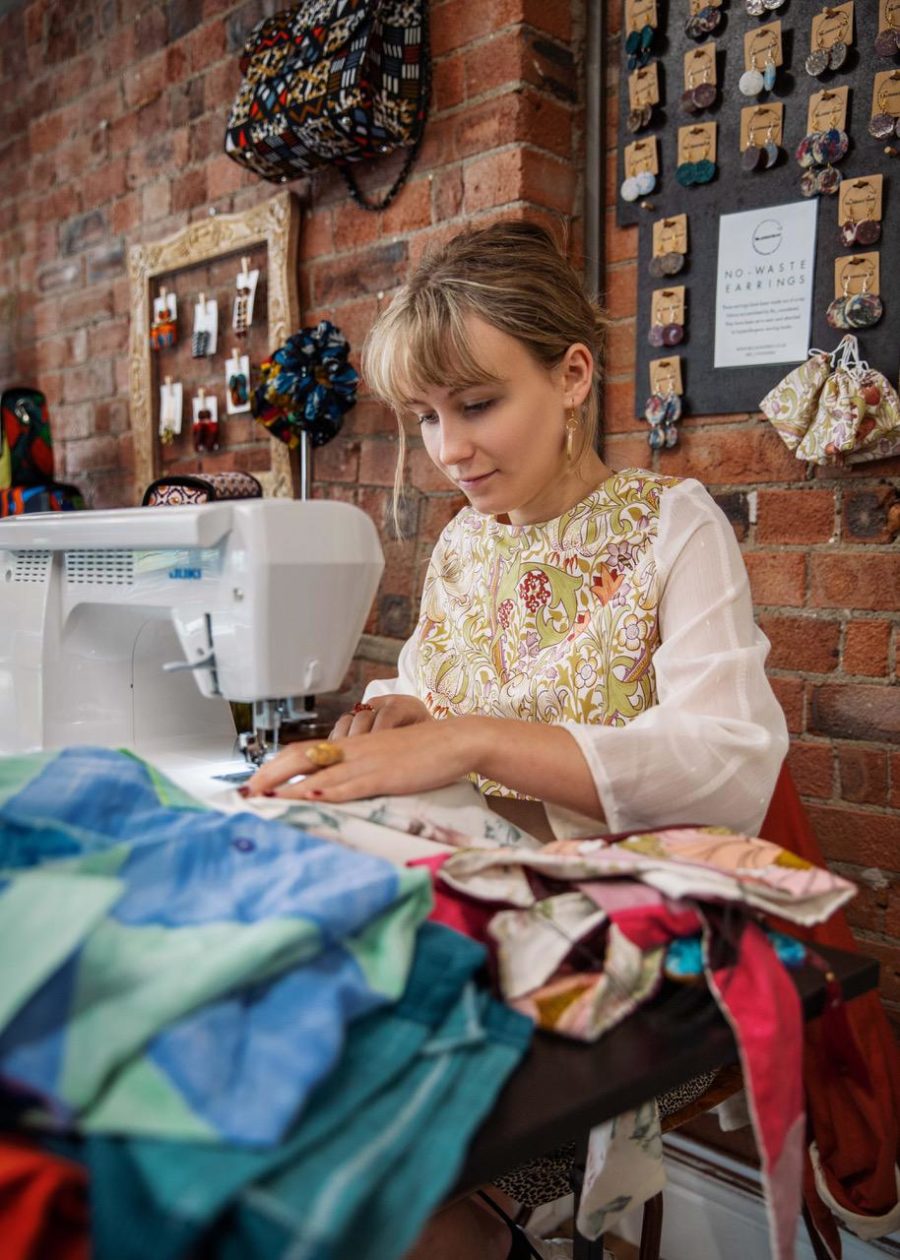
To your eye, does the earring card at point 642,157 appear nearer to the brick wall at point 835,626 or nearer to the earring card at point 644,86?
the earring card at point 644,86

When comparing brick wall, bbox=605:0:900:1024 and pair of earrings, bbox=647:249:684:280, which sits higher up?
pair of earrings, bbox=647:249:684:280

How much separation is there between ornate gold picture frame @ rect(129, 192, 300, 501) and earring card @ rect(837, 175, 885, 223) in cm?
118

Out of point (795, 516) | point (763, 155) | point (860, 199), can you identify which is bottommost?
point (795, 516)

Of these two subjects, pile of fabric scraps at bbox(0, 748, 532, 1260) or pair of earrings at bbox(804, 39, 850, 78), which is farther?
pair of earrings at bbox(804, 39, 850, 78)

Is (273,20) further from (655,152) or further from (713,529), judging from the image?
(713,529)

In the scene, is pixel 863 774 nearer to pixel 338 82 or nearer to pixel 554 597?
pixel 554 597

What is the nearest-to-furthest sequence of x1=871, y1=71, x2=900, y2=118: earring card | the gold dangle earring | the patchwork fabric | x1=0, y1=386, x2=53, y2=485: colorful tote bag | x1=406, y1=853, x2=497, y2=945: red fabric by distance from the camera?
x1=406, y1=853, x2=497, y2=945: red fabric < the gold dangle earring < x1=871, y1=71, x2=900, y2=118: earring card < the patchwork fabric < x1=0, y1=386, x2=53, y2=485: colorful tote bag

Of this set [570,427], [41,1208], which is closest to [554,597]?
[570,427]

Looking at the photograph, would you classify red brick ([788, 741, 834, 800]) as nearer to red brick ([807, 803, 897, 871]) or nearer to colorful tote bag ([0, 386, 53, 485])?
red brick ([807, 803, 897, 871])

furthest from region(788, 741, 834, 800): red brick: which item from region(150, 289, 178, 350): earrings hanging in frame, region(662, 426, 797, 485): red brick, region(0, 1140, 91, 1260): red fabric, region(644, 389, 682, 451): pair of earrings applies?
region(150, 289, 178, 350): earrings hanging in frame

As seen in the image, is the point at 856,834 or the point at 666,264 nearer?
the point at 856,834

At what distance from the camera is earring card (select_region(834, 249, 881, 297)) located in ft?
5.07

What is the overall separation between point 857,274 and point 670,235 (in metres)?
0.35

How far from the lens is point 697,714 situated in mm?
1073
